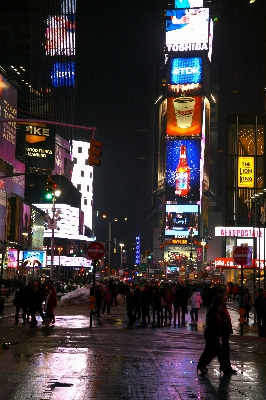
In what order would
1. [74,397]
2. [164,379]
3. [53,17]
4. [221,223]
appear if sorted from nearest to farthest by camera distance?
[74,397]
[164,379]
[53,17]
[221,223]

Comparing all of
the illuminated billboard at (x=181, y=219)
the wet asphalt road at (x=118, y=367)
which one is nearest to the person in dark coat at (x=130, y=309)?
the wet asphalt road at (x=118, y=367)

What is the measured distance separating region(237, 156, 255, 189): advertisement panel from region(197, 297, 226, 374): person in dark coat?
82.6 metres

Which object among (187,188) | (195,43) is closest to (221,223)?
(187,188)

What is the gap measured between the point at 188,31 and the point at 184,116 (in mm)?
23067

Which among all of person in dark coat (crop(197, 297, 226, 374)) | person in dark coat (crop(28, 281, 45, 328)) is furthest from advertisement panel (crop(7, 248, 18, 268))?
person in dark coat (crop(197, 297, 226, 374))

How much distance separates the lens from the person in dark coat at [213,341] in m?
14.0

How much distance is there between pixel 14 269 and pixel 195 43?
9034 cm

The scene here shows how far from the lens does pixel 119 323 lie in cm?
3041

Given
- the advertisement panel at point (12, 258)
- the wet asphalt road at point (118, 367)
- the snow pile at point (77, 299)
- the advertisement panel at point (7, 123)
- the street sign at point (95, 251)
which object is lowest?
the wet asphalt road at point (118, 367)

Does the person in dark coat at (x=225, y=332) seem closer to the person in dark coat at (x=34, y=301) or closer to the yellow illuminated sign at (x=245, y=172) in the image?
the person in dark coat at (x=34, y=301)

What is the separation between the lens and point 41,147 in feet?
421

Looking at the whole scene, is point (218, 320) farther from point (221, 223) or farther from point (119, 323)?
point (221, 223)

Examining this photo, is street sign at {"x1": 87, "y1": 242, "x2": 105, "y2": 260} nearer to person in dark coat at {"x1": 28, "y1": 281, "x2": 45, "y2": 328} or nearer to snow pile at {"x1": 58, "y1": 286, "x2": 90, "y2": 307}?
person in dark coat at {"x1": 28, "y1": 281, "x2": 45, "y2": 328}

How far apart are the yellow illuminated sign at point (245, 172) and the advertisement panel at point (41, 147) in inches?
1694
